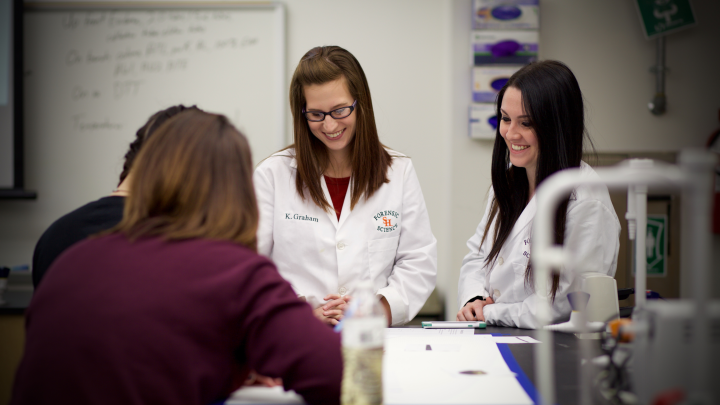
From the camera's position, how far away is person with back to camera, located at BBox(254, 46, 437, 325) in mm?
1622

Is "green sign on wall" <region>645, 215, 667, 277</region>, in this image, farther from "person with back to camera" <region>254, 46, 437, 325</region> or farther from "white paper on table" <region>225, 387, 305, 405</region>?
"white paper on table" <region>225, 387, 305, 405</region>

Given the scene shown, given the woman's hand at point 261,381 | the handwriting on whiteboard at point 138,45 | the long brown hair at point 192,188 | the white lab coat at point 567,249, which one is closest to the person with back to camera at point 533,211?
the white lab coat at point 567,249

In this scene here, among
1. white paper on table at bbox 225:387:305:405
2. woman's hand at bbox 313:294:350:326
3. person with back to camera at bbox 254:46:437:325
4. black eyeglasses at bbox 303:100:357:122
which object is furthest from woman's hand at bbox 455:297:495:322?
white paper on table at bbox 225:387:305:405

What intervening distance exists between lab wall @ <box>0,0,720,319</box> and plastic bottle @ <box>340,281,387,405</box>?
1947 millimetres

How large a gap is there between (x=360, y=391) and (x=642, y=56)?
260cm

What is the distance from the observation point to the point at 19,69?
2.70 metres

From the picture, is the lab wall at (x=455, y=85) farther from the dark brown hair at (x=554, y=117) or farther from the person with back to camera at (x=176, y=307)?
the person with back to camera at (x=176, y=307)

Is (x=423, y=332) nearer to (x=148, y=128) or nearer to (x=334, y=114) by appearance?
(x=334, y=114)

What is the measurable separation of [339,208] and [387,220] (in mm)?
156

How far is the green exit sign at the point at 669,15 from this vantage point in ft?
8.74

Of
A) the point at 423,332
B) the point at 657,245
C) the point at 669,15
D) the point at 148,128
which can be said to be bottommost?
the point at 423,332

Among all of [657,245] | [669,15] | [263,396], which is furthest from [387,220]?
[669,15]

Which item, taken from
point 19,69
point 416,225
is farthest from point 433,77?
point 19,69

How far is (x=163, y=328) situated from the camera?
2.62 ft
